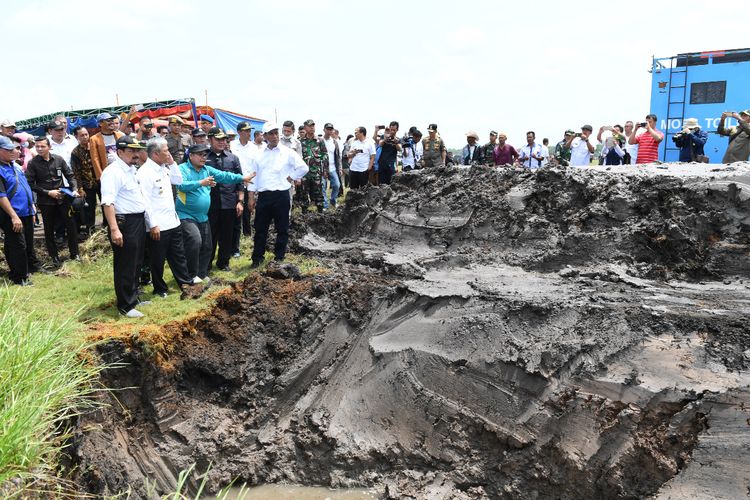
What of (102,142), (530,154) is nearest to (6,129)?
(102,142)

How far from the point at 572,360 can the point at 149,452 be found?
4.01 m

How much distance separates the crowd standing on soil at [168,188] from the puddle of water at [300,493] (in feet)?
7.36

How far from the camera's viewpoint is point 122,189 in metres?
5.84

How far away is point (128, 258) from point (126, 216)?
454 millimetres

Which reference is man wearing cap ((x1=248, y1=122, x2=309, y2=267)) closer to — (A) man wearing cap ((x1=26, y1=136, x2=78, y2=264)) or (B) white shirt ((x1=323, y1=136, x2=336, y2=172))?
(A) man wearing cap ((x1=26, y1=136, x2=78, y2=264))

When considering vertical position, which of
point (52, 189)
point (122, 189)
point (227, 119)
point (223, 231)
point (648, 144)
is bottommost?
point (223, 231)

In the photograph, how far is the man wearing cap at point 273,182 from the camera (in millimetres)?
7547

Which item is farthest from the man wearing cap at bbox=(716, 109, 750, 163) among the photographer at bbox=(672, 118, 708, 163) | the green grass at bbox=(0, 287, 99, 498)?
the green grass at bbox=(0, 287, 99, 498)

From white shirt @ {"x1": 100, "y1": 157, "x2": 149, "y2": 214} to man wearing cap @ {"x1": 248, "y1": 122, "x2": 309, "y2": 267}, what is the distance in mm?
1722

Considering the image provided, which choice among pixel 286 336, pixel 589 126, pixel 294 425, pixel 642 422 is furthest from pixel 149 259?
pixel 589 126

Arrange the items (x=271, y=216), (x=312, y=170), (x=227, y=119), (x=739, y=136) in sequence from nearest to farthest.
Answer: (x=271, y=216)
(x=739, y=136)
(x=312, y=170)
(x=227, y=119)

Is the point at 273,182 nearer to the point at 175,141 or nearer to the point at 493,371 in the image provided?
the point at 175,141

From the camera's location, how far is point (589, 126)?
11.1 meters

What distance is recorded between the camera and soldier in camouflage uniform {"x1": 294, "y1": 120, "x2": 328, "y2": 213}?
10.6 m
